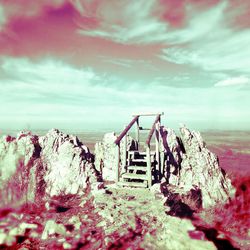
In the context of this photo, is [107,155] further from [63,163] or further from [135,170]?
[63,163]

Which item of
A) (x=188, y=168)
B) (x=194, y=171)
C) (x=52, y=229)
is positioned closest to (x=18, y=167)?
(x=52, y=229)

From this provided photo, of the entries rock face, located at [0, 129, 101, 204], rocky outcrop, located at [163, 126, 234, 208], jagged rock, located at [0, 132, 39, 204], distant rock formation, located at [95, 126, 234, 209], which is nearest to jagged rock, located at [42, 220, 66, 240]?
jagged rock, located at [0, 132, 39, 204]

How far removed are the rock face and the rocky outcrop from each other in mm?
4610

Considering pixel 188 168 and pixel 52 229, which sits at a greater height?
pixel 188 168

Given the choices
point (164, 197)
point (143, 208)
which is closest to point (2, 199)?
point (143, 208)

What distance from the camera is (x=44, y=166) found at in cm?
1339

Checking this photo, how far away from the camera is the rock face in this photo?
1216 cm

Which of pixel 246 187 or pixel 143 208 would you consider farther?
pixel 246 187

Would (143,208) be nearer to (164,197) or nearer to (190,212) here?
(164,197)

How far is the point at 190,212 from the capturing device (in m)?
11.6

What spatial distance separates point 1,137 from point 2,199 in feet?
16.7

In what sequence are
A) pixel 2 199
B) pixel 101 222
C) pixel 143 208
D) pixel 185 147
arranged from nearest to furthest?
pixel 101 222, pixel 143 208, pixel 2 199, pixel 185 147

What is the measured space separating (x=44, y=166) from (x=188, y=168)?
832cm

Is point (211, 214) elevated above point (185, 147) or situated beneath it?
situated beneath
